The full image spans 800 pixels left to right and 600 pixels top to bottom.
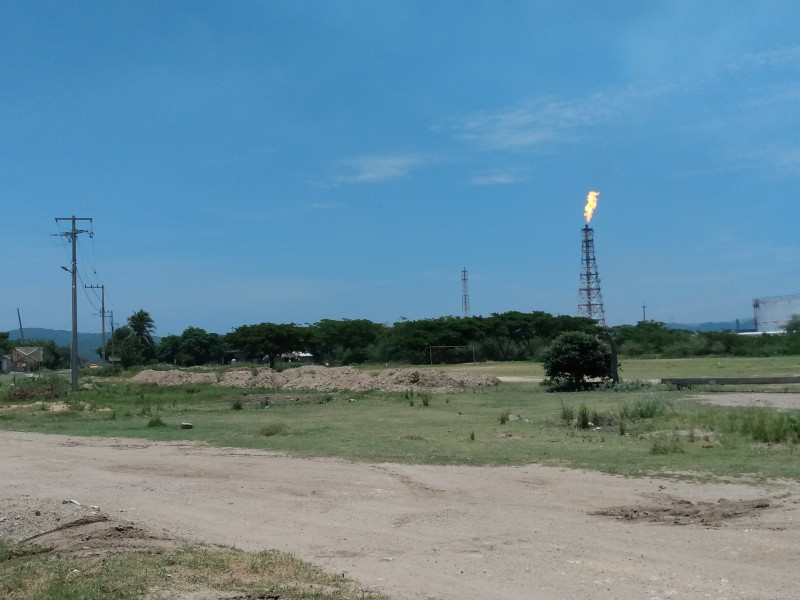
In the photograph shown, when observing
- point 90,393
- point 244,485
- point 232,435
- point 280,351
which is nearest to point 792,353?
point 280,351

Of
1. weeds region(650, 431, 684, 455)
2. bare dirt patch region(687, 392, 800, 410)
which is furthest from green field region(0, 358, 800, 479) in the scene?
bare dirt patch region(687, 392, 800, 410)

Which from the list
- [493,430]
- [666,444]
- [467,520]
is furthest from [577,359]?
[467,520]

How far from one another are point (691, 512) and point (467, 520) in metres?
3.03

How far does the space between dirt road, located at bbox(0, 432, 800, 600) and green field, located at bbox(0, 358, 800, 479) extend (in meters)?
1.69

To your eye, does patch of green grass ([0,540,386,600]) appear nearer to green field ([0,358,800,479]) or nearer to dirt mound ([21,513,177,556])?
dirt mound ([21,513,177,556])

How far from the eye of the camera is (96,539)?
10.1m

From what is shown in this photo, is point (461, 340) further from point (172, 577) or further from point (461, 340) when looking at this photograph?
point (172, 577)

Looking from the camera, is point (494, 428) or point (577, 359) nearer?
point (494, 428)

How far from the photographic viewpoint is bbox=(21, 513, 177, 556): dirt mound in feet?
31.7

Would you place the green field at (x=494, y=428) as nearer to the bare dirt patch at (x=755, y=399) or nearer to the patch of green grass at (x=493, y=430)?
the patch of green grass at (x=493, y=430)

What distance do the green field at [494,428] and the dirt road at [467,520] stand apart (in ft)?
5.54

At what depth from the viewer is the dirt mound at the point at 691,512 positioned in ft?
35.9

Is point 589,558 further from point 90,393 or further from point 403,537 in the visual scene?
point 90,393

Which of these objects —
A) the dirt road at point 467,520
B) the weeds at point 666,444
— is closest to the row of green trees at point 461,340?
the weeds at point 666,444
